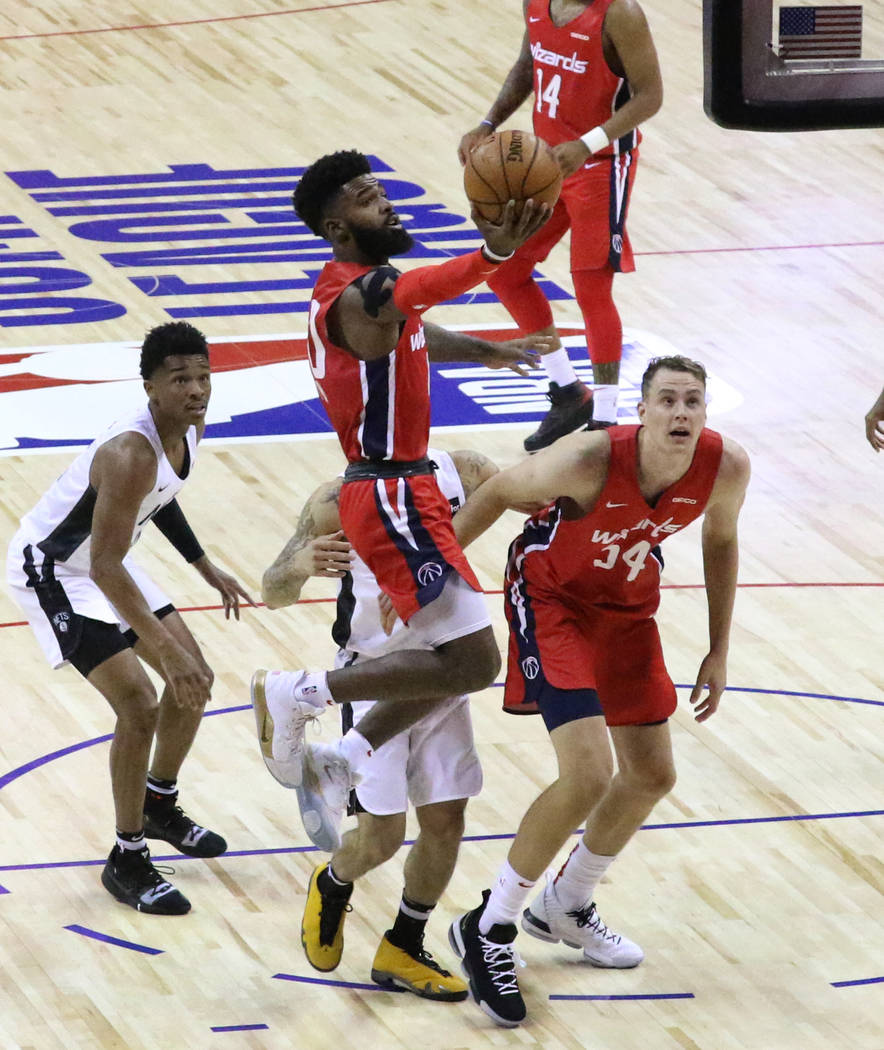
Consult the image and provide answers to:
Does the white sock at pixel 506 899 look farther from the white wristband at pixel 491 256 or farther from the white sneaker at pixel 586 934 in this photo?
the white wristband at pixel 491 256

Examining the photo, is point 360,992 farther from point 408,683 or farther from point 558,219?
point 558,219

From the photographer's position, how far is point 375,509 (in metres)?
5.79

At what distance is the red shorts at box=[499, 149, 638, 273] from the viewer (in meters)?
9.38

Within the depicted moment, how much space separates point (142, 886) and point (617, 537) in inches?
68.9

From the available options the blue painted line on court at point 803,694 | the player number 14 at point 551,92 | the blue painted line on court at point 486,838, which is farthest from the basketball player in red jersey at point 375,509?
the player number 14 at point 551,92

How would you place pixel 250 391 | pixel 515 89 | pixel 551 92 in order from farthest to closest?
pixel 250 391 → pixel 515 89 → pixel 551 92

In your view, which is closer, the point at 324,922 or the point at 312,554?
the point at 324,922

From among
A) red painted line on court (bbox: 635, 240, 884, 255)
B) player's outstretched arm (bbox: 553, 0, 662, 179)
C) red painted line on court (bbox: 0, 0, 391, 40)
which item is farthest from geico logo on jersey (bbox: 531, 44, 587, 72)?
red painted line on court (bbox: 0, 0, 391, 40)

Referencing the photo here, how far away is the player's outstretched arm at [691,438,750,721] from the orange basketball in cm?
87

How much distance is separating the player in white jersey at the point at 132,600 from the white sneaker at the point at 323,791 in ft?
1.22

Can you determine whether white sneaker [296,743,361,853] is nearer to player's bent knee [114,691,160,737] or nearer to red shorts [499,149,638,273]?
player's bent knee [114,691,160,737]

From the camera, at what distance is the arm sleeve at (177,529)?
6.39m

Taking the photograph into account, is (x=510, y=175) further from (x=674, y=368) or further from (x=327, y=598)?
(x=327, y=598)

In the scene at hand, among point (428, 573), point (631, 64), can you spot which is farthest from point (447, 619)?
point (631, 64)
